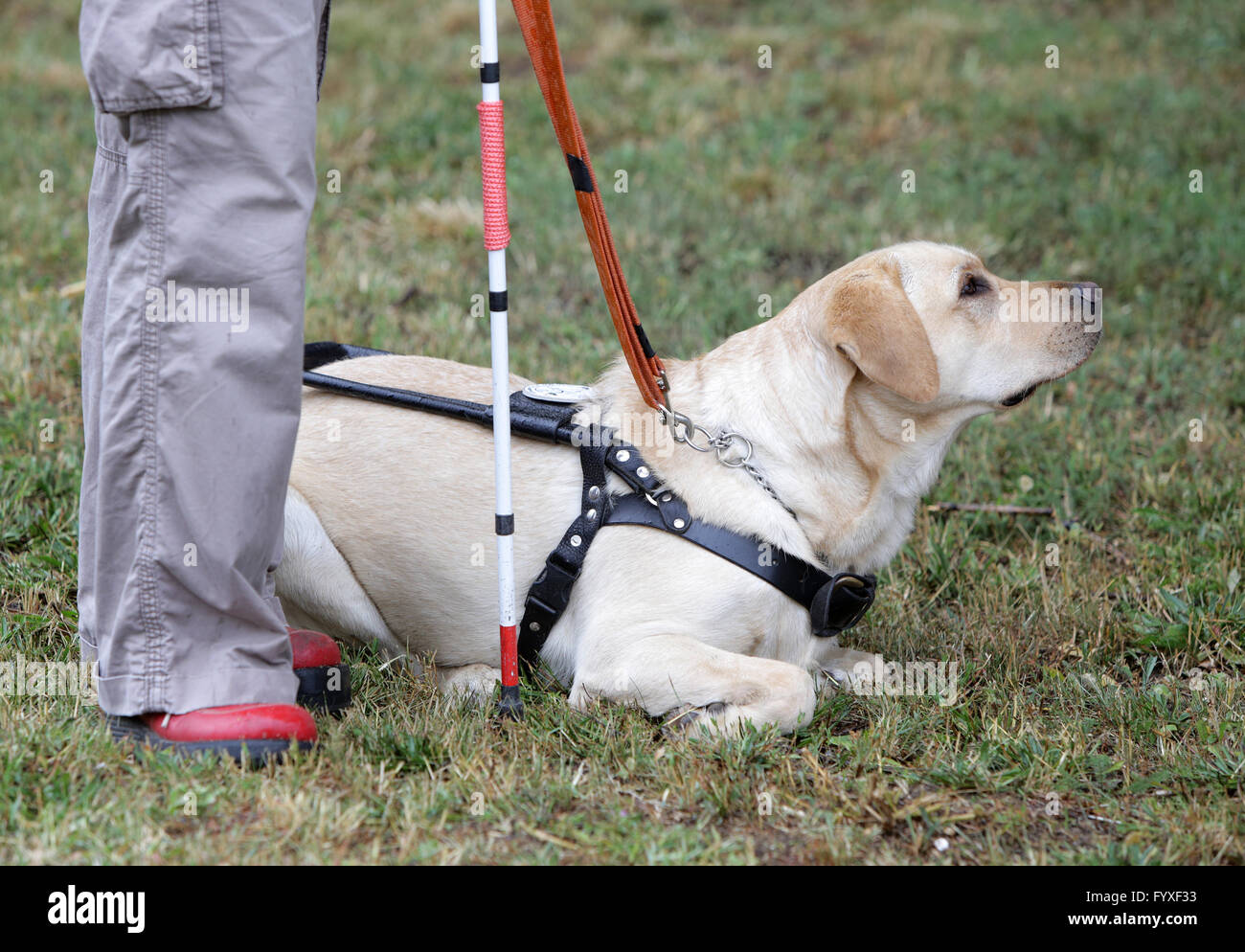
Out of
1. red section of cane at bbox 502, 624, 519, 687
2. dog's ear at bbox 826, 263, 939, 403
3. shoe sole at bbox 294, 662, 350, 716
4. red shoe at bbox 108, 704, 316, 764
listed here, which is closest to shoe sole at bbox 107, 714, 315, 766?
red shoe at bbox 108, 704, 316, 764

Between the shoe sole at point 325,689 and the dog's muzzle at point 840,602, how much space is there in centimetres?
130

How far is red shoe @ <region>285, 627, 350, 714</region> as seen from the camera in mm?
3215

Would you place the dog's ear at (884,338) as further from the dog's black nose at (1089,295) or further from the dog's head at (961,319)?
the dog's black nose at (1089,295)

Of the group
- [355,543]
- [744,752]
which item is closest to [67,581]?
[355,543]

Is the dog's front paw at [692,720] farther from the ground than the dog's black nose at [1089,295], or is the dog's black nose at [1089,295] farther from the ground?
the dog's black nose at [1089,295]

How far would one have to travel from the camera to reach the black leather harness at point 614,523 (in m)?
3.31

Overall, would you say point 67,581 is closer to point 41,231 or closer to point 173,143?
point 173,143

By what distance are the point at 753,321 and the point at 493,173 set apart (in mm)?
3474

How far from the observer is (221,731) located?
9.20 ft

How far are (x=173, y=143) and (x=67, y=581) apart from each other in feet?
6.43

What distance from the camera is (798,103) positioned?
29.2ft

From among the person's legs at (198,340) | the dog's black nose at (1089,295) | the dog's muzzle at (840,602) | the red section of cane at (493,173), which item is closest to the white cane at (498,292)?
the red section of cane at (493,173)

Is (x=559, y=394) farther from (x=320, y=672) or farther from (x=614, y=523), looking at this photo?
(x=320, y=672)

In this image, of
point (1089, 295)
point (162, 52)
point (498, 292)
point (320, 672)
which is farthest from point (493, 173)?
point (1089, 295)
